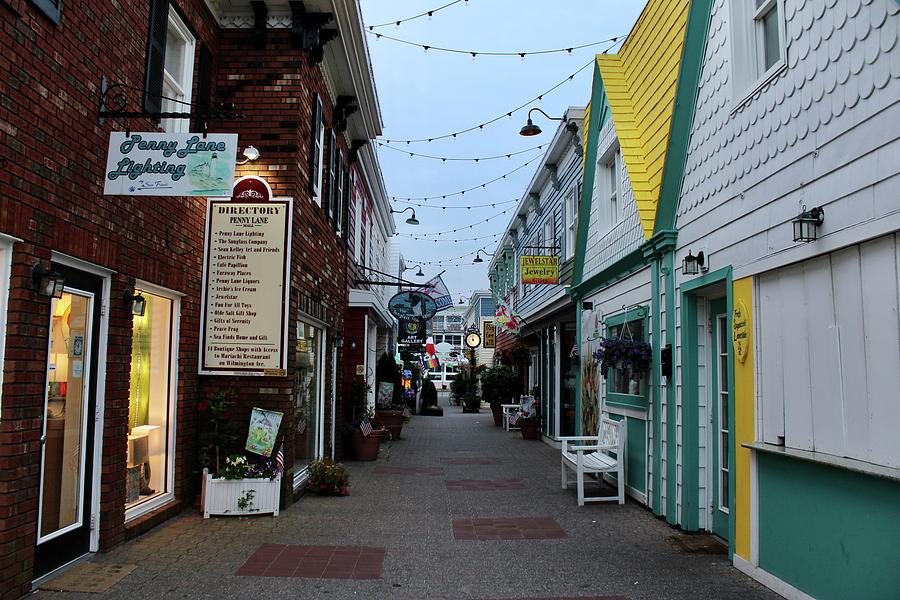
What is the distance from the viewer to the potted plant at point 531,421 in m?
16.8

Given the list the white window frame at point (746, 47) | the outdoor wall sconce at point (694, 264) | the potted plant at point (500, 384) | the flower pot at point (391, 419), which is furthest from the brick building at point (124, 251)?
the potted plant at point (500, 384)

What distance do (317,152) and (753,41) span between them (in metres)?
5.63

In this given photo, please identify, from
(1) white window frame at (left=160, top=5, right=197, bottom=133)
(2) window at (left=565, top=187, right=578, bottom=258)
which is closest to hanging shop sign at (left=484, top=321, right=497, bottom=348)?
(2) window at (left=565, top=187, right=578, bottom=258)

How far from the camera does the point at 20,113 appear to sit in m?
4.61

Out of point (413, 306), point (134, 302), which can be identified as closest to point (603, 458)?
point (134, 302)

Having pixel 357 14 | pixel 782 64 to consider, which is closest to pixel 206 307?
pixel 357 14

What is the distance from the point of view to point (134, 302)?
6207 millimetres

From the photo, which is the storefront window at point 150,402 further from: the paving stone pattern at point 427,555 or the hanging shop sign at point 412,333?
the hanging shop sign at point 412,333

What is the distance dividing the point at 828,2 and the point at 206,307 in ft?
21.0

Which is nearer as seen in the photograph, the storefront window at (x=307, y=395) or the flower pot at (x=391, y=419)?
the storefront window at (x=307, y=395)

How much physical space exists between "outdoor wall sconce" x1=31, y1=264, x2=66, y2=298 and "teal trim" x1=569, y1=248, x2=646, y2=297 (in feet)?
19.9

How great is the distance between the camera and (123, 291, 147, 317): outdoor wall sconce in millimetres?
6156

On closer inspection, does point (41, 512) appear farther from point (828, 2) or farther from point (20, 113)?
point (828, 2)

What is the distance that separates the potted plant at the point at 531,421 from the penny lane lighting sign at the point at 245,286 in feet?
32.8
